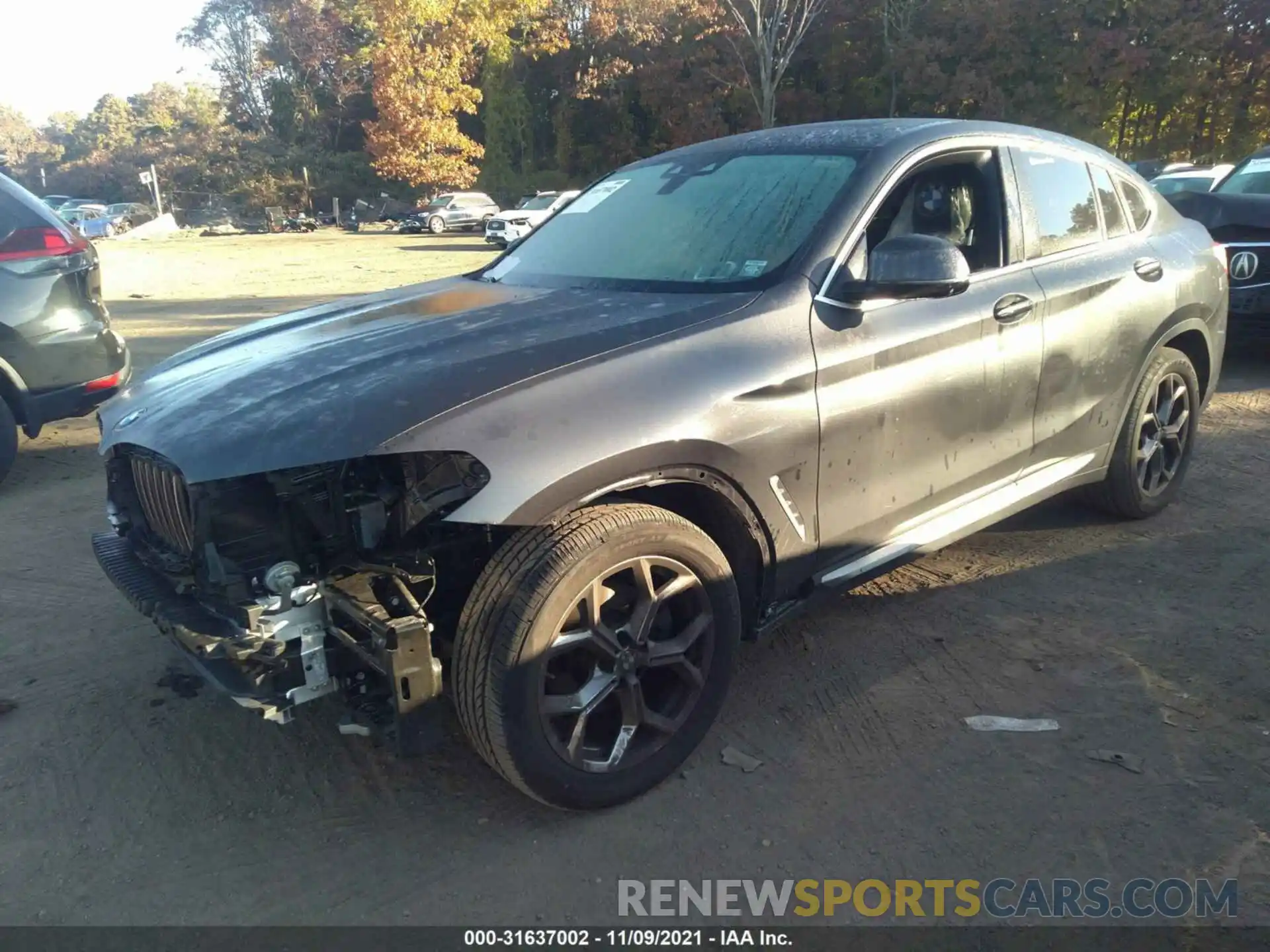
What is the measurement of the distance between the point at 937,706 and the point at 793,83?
38.3 metres

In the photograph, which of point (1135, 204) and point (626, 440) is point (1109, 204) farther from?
point (626, 440)

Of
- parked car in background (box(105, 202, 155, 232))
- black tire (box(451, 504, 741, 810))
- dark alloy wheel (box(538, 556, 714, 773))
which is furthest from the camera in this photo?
parked car in background (box(105, 202, 155, 232))

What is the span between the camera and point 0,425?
5.32 meters

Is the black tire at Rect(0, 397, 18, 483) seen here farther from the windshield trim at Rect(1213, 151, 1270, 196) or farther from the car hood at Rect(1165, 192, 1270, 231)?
the windshield trim at Rect(1213, 151, 1270, 196)

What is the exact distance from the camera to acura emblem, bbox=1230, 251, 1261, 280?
7.38 meters

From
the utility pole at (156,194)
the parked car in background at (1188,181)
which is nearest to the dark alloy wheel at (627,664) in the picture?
the parked car in background at (1188,181)

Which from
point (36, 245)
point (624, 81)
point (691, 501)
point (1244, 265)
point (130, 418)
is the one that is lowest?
point (691, 501)

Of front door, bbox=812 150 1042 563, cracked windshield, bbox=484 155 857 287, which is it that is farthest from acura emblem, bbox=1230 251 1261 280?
cracked windshield, bbox=484 155 857 287

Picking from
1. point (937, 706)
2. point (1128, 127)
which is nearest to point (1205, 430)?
point (937, 706)

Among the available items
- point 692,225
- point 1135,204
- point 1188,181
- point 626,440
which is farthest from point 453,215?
point 626,440

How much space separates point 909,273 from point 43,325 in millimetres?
4803

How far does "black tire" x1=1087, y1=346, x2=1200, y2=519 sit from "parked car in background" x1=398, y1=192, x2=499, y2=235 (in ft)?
112

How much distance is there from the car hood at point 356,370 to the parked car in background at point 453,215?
34.7 m

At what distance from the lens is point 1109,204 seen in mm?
4219
